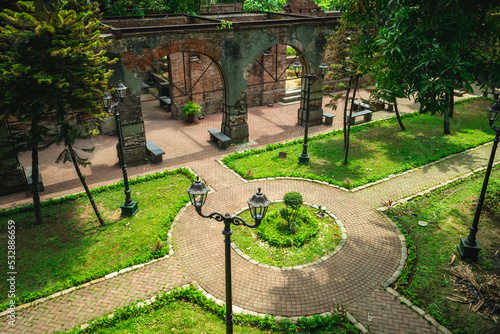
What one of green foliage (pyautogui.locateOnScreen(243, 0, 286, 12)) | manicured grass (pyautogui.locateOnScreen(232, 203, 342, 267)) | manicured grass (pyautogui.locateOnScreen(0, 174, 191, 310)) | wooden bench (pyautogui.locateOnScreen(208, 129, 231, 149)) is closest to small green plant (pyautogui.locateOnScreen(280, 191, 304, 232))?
manicured grass (pyautogui.locateOnScreen(232, 203, 342, 267))

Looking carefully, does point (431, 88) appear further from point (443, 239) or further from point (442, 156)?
point (442, 156)

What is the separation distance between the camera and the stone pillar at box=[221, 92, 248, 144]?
18.1 m

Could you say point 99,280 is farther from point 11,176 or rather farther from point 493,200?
point 493,200

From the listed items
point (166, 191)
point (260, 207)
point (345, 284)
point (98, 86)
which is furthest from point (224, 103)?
point (260, 207)

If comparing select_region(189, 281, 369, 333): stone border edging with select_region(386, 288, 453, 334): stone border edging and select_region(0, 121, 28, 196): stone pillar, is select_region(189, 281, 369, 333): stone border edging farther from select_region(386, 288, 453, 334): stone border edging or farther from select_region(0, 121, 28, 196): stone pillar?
select_region(0, 121, 28, 196): stone pillar

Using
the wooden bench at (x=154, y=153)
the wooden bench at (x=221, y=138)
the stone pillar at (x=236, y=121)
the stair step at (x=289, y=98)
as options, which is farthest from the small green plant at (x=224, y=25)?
the stair step at (x=289, y=98)

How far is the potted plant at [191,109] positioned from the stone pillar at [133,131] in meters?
5.26

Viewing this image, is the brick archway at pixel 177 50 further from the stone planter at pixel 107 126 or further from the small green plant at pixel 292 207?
the small green plant at pixel 292 207

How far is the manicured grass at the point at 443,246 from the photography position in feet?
28.6

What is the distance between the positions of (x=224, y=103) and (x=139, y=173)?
5.34 metres

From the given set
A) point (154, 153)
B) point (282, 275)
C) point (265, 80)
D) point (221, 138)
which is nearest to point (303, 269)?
point (282, 275)

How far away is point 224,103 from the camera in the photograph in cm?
1825

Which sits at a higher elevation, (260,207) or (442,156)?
(260,207)

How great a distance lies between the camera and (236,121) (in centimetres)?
1828
